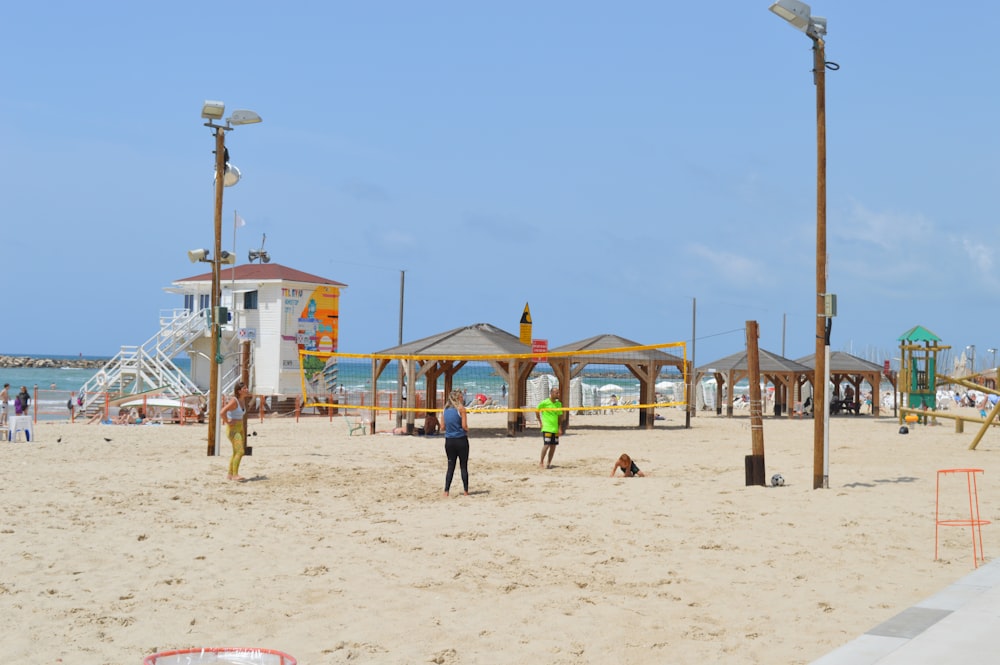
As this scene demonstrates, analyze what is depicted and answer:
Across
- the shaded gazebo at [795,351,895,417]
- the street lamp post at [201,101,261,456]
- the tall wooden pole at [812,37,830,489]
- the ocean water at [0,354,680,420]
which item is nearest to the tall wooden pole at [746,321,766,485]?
the tall wooden pole at [812,37,830,489]

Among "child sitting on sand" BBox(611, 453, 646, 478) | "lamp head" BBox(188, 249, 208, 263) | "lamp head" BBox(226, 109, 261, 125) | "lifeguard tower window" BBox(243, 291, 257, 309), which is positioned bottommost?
"child sitting on sand" BBox(611, 453, 646, 478)

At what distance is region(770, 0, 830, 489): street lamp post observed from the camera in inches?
460

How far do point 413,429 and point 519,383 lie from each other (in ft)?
8.45

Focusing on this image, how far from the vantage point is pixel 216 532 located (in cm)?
861

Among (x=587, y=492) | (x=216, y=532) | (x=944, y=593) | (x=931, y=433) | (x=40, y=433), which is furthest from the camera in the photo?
(x=931, y=433)

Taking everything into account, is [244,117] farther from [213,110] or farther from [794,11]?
[794,11]

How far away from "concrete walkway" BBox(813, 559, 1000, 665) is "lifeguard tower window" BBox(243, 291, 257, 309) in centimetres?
3107

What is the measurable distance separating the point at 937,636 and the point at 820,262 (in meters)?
7.70

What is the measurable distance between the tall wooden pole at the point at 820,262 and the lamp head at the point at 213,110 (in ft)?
27.9

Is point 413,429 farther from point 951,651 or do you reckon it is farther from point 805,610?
point 951,651

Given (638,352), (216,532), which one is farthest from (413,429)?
(216,532)

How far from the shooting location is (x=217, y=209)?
16.0 meters

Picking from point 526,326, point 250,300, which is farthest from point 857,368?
point 250,300

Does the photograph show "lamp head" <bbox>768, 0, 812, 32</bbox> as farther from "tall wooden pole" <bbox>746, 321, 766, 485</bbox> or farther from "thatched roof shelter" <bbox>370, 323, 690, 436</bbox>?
"thatched roof shelter" <bbox>370, 323, 690, 436</bbox>
